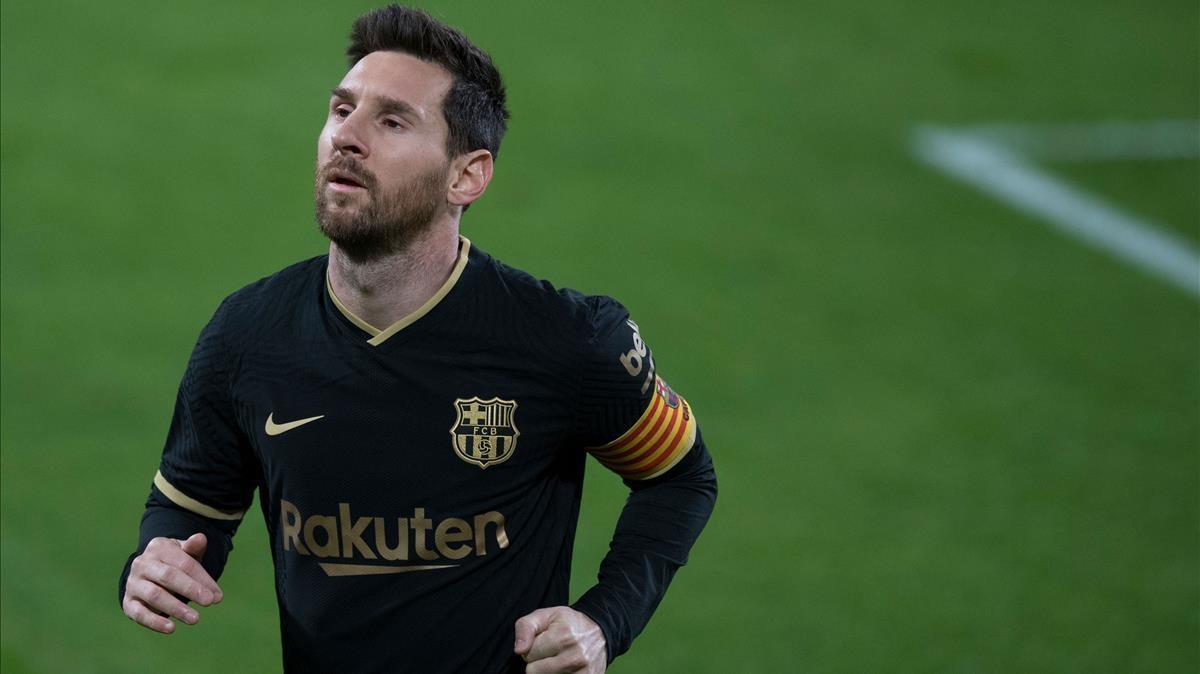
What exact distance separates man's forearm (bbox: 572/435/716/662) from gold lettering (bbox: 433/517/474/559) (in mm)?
244

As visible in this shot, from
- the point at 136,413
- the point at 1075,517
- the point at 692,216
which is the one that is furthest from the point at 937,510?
the point at 136,413

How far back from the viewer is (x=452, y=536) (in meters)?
3.38

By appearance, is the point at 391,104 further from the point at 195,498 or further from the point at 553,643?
the point at 553,643

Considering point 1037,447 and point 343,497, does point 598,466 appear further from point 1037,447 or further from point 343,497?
point 343,497

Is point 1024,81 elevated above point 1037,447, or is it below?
above

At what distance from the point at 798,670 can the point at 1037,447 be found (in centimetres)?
194

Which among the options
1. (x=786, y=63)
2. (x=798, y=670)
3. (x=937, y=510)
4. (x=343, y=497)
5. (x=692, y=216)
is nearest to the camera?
(x=343, y=497)

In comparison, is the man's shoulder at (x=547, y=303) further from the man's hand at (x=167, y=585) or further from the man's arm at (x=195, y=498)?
the man's hand at (x=167, y=585)

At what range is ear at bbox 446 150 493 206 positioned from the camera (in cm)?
342

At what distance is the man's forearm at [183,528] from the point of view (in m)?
3.51

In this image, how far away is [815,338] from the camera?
8.38 metres

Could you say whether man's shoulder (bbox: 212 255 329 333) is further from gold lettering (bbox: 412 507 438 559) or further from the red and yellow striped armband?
the red and yellow striped armband

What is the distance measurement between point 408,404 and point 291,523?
32cm

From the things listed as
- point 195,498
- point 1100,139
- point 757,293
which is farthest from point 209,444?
point 1100,139
